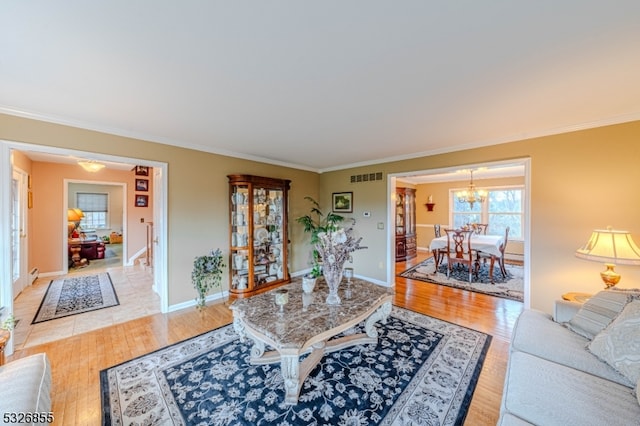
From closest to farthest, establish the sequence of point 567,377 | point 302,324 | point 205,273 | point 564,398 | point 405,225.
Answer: point 564,398, point 567,377, point 302,324, point 205,273, point 405,225

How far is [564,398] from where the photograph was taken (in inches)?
47.3

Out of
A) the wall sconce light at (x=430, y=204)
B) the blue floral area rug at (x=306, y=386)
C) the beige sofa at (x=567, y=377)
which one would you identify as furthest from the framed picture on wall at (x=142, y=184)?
the wall sconce light at (x=430, y=204)

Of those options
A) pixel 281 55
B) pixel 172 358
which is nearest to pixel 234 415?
pixel 172 358

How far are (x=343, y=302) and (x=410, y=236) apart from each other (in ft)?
17.1

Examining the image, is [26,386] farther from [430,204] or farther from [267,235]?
[430,204]

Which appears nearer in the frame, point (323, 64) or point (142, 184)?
point (323, 64)

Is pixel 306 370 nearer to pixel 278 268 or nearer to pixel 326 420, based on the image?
pixel 326 420

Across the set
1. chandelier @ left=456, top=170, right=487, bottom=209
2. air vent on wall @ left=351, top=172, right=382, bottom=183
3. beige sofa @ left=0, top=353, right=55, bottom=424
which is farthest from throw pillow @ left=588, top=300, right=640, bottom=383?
chandelier @ left=456, top=170, right=487, bottom=209

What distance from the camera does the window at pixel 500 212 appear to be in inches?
262

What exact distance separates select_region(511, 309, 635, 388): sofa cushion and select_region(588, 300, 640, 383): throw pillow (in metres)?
0.04

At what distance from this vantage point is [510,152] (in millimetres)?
3139

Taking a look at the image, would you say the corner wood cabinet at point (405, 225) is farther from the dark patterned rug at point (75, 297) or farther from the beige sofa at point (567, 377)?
the dark patterned rug at point (75, 297)

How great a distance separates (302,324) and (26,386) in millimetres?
1580

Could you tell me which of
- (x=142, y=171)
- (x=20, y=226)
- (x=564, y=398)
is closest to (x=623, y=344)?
(x=564, y=398)
